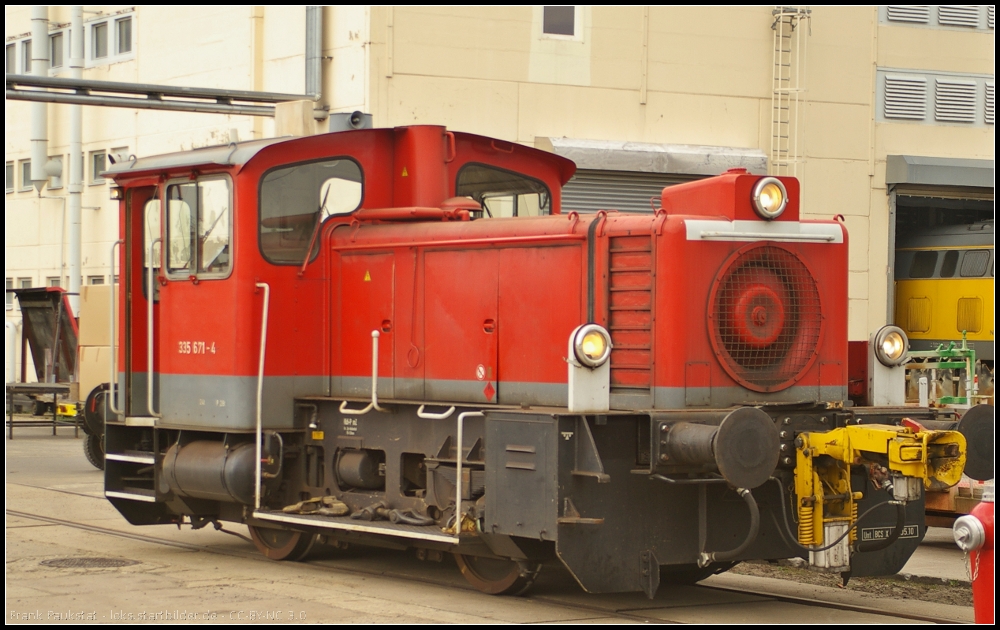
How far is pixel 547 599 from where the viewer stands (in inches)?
325

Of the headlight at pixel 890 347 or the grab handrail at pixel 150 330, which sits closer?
the headlight at pixel 890 347

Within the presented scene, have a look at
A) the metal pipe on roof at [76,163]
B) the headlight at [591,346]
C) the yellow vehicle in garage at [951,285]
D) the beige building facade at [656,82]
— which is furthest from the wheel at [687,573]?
the metal pipe on roof at [76,163]

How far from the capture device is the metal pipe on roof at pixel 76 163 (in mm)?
27016

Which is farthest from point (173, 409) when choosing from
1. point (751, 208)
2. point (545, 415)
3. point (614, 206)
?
point (614, 206)

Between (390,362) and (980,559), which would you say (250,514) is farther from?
(980,559)

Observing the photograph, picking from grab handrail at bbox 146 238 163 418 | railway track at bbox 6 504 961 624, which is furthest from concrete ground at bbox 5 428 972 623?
grab handrail at bbox 146 238 163 418

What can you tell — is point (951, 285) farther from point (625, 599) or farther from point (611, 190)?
point (625, 599)

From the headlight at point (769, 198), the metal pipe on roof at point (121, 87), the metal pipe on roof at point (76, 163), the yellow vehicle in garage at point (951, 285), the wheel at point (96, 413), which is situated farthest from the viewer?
the yellow vehicle in garage at point (951, 285)

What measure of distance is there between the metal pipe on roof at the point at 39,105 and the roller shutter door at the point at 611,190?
1286 cm

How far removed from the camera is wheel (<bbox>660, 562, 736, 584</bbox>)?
8469 mm

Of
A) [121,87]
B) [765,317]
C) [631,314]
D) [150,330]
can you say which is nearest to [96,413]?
[150,330]

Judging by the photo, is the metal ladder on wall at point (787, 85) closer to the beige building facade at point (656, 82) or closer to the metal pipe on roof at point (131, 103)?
the beige building facade at point (656, 82)

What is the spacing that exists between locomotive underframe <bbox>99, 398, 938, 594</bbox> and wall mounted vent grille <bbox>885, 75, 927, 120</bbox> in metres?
16.4

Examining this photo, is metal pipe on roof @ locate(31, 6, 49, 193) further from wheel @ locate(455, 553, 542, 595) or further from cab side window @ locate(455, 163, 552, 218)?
wheel @ locate(455, 553, 542, 595)
